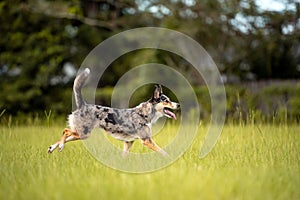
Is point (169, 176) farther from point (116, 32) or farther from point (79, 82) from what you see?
point (116, 32)

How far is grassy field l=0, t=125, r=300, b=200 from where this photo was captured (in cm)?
385

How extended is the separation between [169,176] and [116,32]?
15.0 meters

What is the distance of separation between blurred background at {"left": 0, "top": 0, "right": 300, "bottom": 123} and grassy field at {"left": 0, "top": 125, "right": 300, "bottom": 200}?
9.20 metres

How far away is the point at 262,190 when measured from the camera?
398cm

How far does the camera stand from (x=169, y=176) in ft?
14.7

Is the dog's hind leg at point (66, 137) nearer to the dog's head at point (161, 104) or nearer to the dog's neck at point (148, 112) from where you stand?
the dog's neck at point (148, 112)

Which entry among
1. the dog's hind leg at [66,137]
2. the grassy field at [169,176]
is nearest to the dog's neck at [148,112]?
the grassy field at [169,176]

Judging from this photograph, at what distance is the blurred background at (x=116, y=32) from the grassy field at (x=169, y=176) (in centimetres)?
920

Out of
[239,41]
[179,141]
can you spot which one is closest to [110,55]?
[239,41]

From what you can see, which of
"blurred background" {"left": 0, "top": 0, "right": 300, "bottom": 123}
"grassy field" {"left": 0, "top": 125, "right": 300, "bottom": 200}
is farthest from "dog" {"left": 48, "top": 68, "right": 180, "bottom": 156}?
"blurred background" {"left": 0, "top": 0, "right": 300, "bottom": 123}

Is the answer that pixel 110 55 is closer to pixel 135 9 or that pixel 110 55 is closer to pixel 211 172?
pixel 135 9

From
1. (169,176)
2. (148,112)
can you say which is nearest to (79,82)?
(148,112)

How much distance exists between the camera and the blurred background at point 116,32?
16641mm

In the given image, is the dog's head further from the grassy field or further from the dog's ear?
the grassy field
